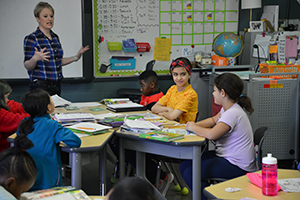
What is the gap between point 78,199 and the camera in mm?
1488

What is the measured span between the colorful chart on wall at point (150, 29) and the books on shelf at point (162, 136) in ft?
8.89

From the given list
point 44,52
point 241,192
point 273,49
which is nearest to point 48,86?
point 44,52

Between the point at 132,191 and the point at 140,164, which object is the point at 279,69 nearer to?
the point at 140,164

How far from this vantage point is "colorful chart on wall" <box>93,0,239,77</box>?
15.9 feet

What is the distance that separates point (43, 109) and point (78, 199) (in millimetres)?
778

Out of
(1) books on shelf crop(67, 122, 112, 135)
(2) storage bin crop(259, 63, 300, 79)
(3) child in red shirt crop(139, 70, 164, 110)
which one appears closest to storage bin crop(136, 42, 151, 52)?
(3) child in red shirt crop(139, 70, 164, 110)

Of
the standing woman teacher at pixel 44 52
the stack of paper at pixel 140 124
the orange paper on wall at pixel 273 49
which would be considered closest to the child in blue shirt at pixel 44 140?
the stack of paper at pixel 140 124

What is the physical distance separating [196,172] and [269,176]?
83 cm

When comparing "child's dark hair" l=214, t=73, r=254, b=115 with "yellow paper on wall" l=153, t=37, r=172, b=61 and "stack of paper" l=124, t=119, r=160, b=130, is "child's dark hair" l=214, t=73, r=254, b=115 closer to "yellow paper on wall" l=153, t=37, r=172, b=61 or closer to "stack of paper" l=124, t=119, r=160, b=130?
"stack of paper" l=124, t=119, r=160, b=130

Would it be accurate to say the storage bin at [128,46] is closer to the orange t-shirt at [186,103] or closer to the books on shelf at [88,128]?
the orange t-shirt at [186,103]

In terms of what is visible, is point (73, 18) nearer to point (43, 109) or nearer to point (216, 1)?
point (216, 1)

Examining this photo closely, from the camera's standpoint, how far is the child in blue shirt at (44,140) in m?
1.96

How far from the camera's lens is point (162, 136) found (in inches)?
89.4

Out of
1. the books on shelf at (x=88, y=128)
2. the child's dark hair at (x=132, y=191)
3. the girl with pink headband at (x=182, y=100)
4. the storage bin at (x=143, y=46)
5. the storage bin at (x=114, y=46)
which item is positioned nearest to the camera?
the child's dark hair at (x=132, y=191)
